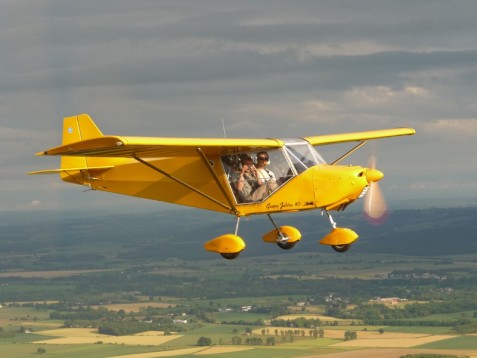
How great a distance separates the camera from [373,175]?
33.6 meters

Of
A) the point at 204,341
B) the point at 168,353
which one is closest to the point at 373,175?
the point at 168,353

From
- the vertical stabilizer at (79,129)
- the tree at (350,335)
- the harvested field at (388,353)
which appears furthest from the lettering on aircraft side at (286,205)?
the tree at (350,335)

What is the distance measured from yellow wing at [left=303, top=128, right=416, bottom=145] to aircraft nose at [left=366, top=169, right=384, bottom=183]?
4.67 m

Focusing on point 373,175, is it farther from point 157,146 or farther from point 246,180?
point 157,146

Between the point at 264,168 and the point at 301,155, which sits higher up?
the point at 301,155

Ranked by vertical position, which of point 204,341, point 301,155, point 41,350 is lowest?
point 301,155

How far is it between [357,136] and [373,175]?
7.49 meters

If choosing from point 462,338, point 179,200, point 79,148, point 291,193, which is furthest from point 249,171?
point 462,338

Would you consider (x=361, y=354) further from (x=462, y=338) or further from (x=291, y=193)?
(x=291, y=193)

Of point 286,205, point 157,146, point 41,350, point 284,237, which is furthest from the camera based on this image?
point 41,350

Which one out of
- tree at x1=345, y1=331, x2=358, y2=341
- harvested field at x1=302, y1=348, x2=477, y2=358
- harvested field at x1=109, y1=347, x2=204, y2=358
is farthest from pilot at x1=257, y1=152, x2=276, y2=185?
tree at x1=345, y1=331, x2=358, y2=341

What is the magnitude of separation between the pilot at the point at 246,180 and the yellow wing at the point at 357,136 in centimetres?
455

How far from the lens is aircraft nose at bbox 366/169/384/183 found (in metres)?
33.6

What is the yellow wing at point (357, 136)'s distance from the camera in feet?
129
